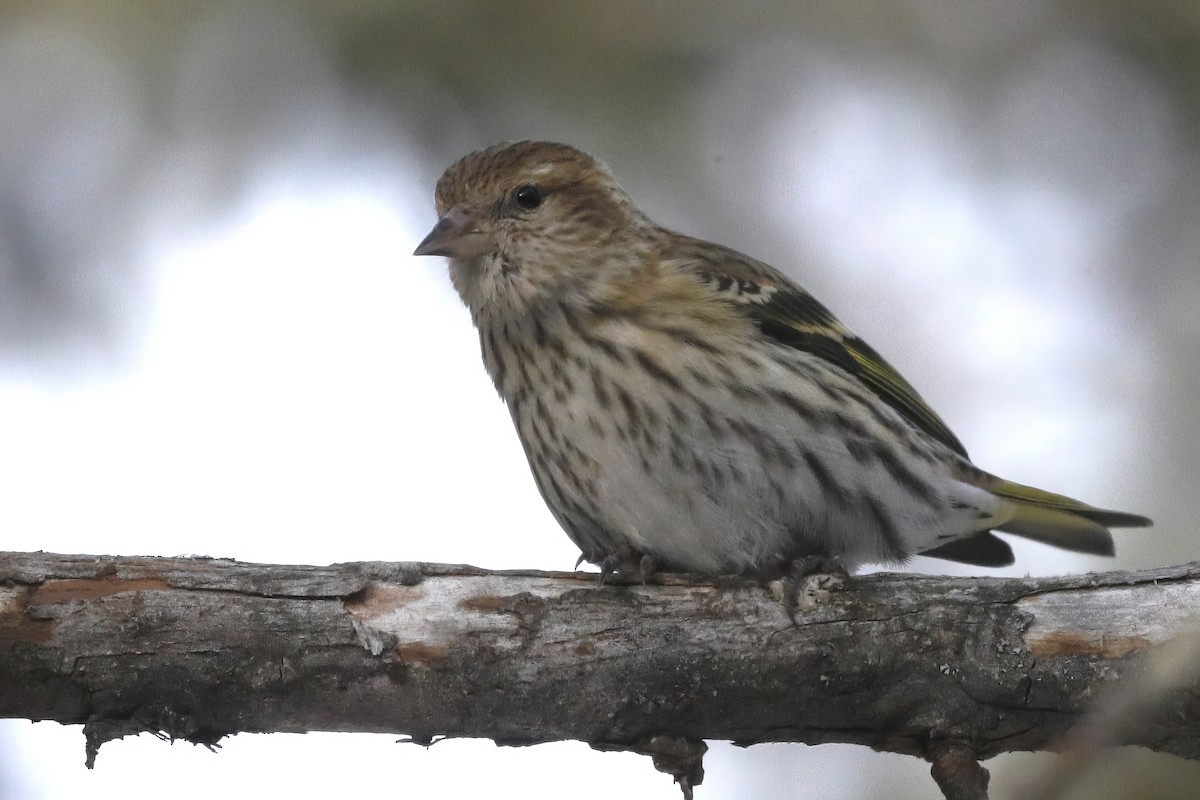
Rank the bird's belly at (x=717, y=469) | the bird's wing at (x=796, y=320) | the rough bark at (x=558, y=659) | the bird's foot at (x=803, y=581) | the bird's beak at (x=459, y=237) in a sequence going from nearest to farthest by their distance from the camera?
1. the rough bark at (x=558, y=659)
2. the bird's foot at (x=803, y=581)
3. the bird's belly at (x=717, y=469)
4. the bird's beak at (x=459, y=237)
5. the bird's wing at (x=796, y=320)

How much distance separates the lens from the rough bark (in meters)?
3.44

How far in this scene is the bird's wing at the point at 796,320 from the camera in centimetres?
458

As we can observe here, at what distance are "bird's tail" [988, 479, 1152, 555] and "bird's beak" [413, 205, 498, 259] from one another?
6.41ft

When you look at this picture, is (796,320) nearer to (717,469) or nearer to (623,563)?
(717,469)

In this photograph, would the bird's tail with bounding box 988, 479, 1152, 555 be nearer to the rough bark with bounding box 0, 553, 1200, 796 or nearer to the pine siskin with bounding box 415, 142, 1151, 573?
the pine siskin with bounding box 415, 142, 1151, 573

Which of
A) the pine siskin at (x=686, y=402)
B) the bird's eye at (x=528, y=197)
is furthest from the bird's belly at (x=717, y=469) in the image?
the bird's eye at (x=528, y=197)

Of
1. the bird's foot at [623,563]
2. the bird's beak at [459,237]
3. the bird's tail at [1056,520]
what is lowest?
the bird's foot at [623,563]

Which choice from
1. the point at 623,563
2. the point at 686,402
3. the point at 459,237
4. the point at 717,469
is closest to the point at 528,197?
the point at 459,237

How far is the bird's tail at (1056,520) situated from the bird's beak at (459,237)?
76.9 inches

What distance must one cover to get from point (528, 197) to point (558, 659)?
176 cm

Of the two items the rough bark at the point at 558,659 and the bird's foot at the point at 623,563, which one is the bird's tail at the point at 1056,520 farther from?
the bird's foot at the point at 623,563

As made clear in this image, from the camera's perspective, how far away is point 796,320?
4695 millimetres

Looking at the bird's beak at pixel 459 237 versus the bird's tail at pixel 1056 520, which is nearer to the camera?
the bird's beak at pixel 459 237

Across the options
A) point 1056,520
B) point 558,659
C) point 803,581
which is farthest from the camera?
point 1056,520
